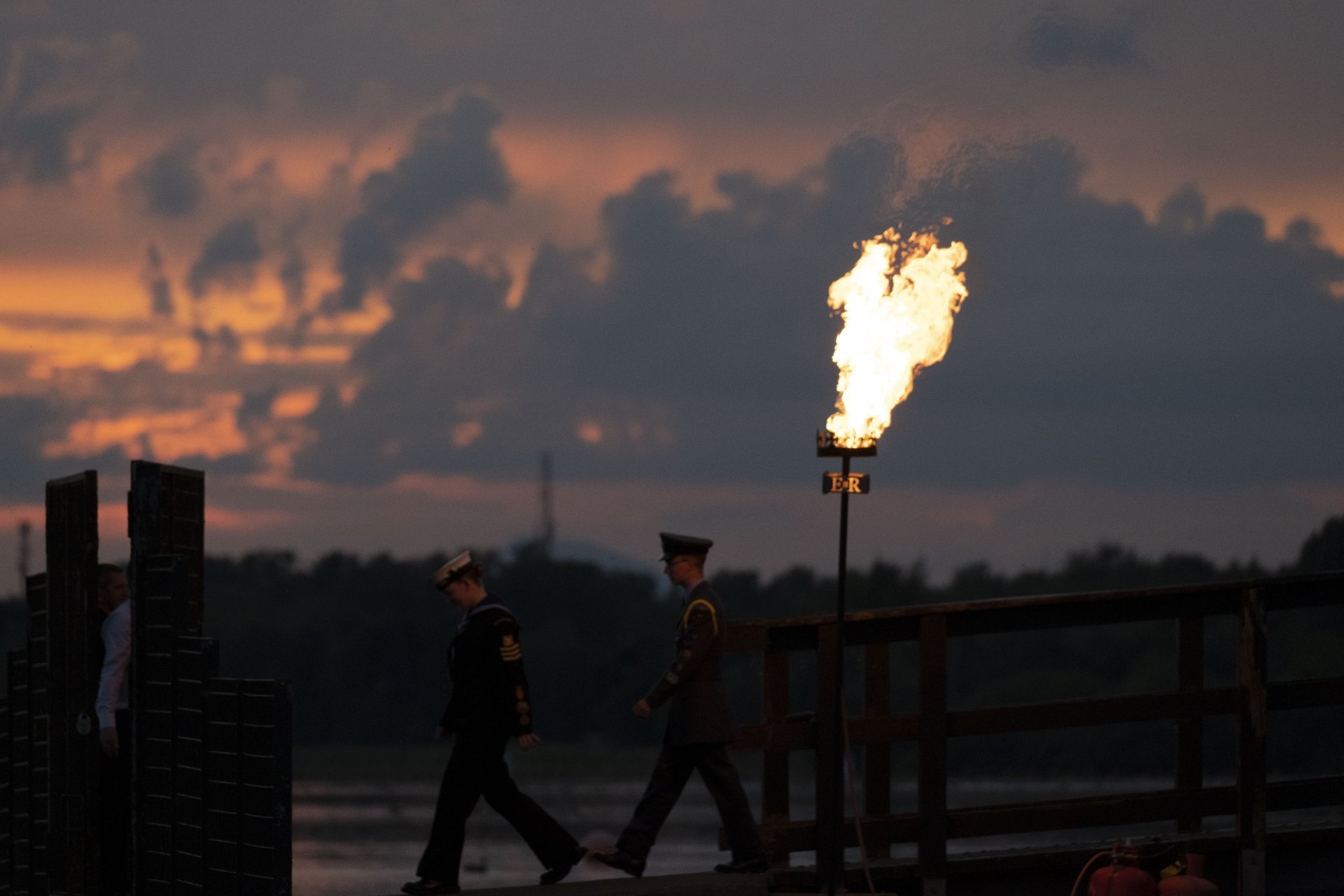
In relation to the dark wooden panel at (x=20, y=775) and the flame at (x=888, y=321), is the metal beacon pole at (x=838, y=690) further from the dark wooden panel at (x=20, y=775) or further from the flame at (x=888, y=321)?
the dark wooden panel at (x=20, y=775)

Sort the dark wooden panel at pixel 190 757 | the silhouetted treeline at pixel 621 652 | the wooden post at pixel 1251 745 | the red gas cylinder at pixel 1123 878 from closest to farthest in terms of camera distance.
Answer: the dark wooden panel at pixel 190 757 → the red gas cylinder at pixel 1123 878 → the wooden post at pixel 1251 745 → the silhouetted treeline at pixel 621 652

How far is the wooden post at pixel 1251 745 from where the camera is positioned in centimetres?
1026

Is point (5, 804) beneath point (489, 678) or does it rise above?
beneath

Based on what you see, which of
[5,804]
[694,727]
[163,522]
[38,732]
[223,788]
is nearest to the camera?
[223,788]

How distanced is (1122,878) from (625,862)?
7.19ft

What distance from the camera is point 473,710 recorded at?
32.4 ft

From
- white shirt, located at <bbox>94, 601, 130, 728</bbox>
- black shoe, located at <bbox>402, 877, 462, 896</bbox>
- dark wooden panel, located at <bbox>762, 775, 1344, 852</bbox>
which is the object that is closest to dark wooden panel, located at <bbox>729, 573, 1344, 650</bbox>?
dark wooden panel, located at <bbox>762, 775, 1344, 852</bbox>

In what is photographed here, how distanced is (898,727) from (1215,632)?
56.5 m

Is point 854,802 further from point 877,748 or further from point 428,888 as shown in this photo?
point 428,888

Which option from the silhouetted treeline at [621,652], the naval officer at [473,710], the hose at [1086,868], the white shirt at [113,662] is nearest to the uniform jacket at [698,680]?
the naval officer at [473,710]

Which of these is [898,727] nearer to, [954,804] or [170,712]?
[170,712]

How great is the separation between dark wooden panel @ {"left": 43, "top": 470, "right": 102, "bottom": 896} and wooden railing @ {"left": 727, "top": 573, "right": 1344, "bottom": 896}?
303cm

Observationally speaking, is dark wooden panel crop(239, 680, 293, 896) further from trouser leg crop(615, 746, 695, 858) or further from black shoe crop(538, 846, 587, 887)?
trouser leg crop(615, 746, 695, 858)

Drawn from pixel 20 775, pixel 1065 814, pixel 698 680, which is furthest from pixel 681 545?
pixel 20 775
